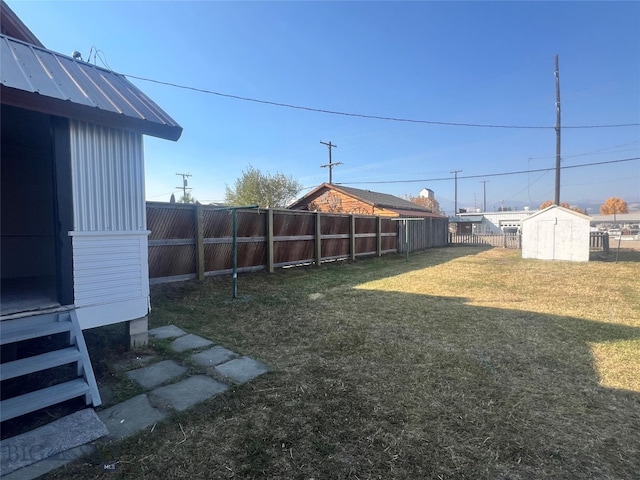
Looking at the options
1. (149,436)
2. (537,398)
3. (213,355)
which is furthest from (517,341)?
(149,436)

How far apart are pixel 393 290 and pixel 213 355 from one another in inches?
172

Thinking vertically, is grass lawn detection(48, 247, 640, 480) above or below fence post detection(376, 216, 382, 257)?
below

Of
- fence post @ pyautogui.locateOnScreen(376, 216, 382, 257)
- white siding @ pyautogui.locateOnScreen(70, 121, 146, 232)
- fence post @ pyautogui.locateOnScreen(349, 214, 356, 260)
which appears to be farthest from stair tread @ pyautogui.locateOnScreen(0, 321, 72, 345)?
fence post @ pyautogui.locateOnScreen(376, 216, 382, 257)

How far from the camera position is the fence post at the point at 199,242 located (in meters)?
6.11

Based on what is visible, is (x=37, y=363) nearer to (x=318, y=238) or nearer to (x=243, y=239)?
(x=243, y=239)

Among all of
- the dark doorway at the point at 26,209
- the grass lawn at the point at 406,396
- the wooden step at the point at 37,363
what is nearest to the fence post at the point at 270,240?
the grass lawn at the point at 406,396

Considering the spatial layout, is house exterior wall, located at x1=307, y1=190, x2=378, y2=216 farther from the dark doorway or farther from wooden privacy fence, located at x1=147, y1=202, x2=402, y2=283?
the dark doorway

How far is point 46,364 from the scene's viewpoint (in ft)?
7.29

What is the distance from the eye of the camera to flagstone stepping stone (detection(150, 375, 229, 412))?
90.3 inches

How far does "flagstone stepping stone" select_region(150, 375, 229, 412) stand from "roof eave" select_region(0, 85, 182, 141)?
238cm

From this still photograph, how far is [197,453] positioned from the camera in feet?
5.76

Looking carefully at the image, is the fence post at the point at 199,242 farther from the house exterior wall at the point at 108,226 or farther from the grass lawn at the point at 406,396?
the house exterior wall at the point at 108,226

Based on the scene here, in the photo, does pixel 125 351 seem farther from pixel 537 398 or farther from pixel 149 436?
pixel 537 398

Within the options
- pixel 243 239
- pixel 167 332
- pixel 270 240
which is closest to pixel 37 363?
pixel 167 332
